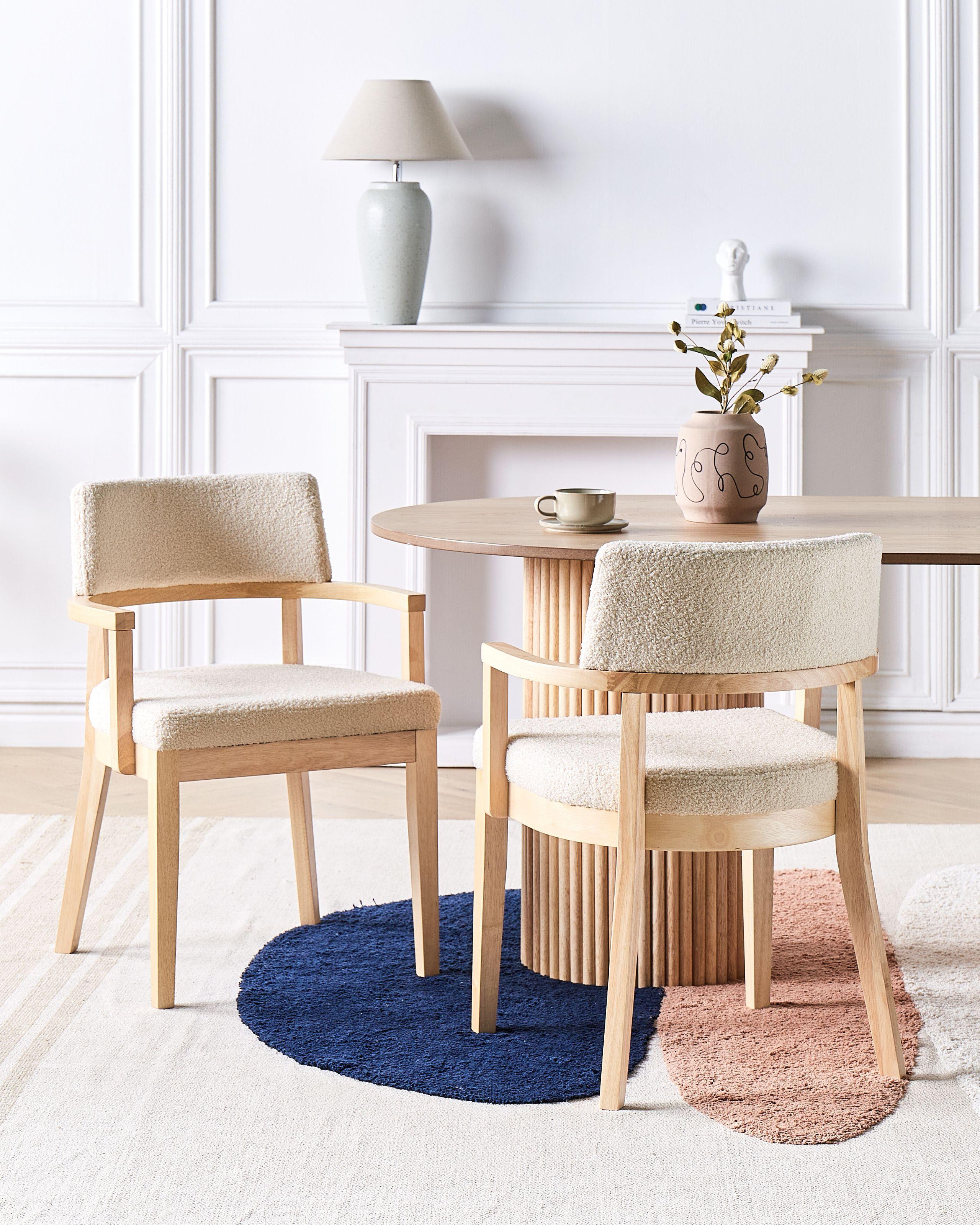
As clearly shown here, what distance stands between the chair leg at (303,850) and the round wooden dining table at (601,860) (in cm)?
42

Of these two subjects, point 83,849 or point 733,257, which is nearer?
point 83,849

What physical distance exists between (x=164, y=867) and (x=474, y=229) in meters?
2.41

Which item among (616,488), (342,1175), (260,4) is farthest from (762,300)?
(342,1175)

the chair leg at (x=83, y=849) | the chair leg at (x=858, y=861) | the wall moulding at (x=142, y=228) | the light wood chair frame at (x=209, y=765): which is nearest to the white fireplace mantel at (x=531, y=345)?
the wall moulding at (x=142, y=228)

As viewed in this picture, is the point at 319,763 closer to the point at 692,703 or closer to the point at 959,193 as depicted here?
the point at 692,703

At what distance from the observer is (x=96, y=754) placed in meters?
2.36

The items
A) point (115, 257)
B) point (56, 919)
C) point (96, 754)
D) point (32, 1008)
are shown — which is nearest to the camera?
point (32, 1008)

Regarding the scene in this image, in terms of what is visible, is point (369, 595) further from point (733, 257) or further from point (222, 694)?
point (733, 257)

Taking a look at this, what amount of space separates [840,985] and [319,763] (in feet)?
3.08

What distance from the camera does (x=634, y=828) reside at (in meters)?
1.82

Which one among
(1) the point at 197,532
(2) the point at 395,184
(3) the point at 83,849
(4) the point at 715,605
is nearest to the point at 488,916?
(4) the point at 715,605

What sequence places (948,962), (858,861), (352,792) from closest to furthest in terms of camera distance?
1. (858,861)
2. (948,962)
3. (352,792)

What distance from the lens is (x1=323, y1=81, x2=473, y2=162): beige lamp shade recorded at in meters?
3.69

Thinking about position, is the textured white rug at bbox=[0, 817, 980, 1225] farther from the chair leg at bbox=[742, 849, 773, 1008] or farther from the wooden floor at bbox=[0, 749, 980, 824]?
the wooden floor at bbox=[0, 749, 980, 824]
